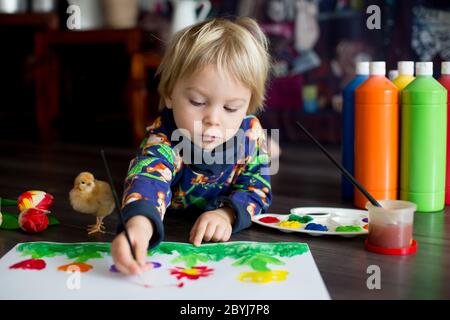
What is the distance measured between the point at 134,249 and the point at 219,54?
1.30 ft

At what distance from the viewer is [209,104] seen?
1.10m

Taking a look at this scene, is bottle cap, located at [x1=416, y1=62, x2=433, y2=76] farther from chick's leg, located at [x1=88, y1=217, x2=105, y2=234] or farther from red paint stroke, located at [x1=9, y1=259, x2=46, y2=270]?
red paint stroke, located at [x1=9, y1=259, x2=46, y2=270]

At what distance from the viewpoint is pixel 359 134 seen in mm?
1361

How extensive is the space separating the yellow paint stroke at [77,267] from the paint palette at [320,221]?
366 millimetres

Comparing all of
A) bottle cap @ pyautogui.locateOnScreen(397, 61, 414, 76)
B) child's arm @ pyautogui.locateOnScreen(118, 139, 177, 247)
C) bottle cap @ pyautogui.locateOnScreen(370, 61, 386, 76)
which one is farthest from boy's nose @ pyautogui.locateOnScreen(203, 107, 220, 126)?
bottle cap @ pyautogui.locateOnScreen(397, 61, 414, 76)

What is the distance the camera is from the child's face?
109cm

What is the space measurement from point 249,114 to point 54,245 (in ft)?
1.61

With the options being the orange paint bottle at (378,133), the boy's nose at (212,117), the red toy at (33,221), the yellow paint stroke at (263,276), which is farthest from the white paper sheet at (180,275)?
the orange paint bottle at (378,133)

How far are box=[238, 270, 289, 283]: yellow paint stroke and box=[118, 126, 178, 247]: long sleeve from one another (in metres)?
0.14

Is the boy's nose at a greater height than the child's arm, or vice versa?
the boy's nose

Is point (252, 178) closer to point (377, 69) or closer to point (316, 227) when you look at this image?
point (316, 227)

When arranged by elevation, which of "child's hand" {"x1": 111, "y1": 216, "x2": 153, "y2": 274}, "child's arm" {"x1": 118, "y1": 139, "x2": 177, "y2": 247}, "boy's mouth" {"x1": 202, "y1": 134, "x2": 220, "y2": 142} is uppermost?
"boy's mouth" {"x1": 202, "y1": 134, "x2": 220, "y2": 142}

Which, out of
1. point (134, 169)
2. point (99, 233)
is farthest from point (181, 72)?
point (99, 233)
